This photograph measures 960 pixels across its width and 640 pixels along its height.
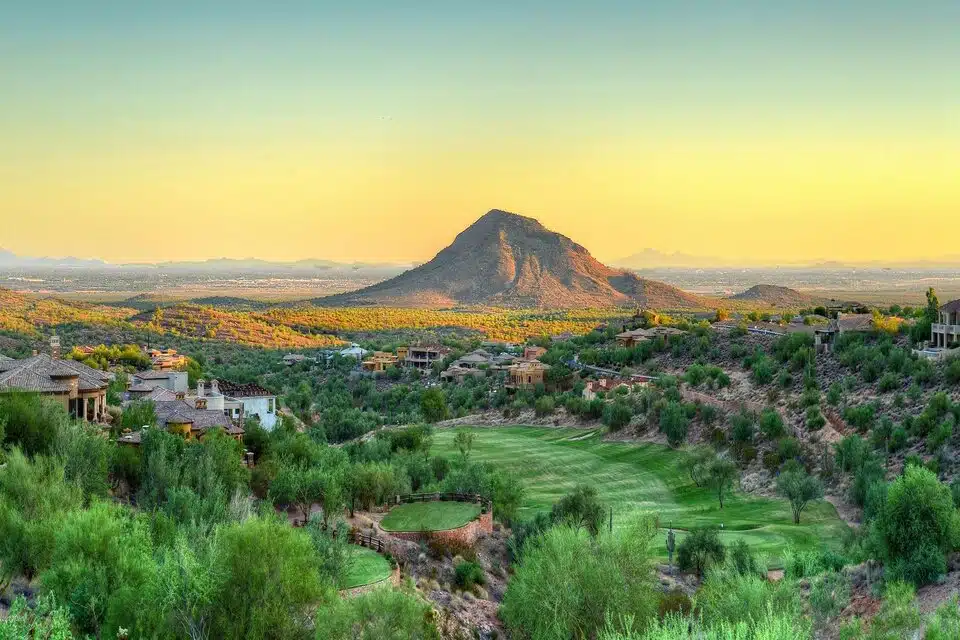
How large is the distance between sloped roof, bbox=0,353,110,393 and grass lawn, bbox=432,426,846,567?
16087mm

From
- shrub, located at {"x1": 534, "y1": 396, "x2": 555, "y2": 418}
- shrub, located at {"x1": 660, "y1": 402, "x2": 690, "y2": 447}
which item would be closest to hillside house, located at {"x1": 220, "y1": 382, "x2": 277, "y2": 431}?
shrub, located at {"x1": 534, "y1": 396, "x2": 555, "y2": 418}

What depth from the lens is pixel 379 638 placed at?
1700 centimetres

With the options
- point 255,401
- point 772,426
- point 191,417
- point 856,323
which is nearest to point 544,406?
point 772,426

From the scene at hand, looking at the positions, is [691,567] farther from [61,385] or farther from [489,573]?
[61,385]

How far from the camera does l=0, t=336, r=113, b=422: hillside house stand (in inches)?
1325

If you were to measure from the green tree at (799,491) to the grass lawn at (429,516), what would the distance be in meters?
11.1

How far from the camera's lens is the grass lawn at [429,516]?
30.1 metres

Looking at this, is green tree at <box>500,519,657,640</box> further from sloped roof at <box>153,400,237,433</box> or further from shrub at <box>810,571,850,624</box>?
sloped roof at <box>153,400,237,433</box>

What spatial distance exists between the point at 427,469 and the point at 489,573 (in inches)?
415

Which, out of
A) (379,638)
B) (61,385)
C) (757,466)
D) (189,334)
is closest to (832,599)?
(379,638)

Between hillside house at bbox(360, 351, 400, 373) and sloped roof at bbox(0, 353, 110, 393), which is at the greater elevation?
sloped roof at bbox(0, 353, 110, 393)

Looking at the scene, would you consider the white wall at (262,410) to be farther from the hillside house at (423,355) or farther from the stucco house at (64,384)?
the hillside house at (423,355)

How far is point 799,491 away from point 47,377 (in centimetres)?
2611

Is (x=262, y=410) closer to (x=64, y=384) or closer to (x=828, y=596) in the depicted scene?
(x=64, y=384)
